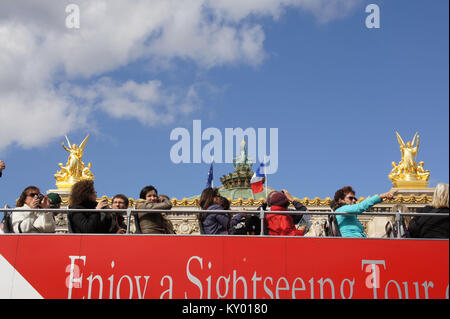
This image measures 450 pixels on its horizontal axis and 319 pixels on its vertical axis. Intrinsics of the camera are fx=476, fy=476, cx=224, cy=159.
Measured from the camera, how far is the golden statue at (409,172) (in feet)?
85.3

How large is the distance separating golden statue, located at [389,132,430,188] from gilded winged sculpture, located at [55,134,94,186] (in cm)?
1733

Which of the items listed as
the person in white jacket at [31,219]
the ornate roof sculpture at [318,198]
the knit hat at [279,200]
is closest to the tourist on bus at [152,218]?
the person in white jacket at [31,219]

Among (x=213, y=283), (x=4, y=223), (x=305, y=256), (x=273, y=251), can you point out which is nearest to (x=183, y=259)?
(x=213, y=283)

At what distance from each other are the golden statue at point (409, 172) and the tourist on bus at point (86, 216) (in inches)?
864

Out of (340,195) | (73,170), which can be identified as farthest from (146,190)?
(73,170)

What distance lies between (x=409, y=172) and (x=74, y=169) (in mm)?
18823

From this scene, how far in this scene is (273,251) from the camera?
6.88 metres

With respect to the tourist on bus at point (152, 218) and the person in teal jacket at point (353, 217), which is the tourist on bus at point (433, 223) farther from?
the tourist on bus at point (152, 218)

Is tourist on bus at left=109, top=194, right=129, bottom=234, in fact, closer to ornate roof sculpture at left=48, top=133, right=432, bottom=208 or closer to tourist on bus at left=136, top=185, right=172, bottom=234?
tourist on bus at left=136, top=185, right=172, bottom=234

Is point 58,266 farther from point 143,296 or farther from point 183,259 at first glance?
point 183,259

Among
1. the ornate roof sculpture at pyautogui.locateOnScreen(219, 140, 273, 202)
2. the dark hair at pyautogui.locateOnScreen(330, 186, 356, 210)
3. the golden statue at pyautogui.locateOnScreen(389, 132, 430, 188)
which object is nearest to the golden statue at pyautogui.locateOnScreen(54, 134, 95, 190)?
the ornate roof sculpture at pyautogui.locateOnScreen(219, 140, 273, 202)

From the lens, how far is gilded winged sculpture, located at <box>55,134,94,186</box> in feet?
86.9

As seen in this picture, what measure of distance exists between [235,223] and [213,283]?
0.96 metres
